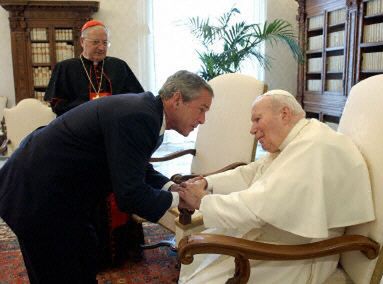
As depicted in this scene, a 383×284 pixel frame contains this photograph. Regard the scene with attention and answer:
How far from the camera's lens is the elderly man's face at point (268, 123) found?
1.59 metres

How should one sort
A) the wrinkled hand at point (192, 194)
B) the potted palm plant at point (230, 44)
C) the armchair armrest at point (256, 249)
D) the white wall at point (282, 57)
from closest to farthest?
the armchair armrest at point (256, 249) < the wrinkled hand at point (192, 194) < the potted palm plant at point (230, 44) < the white wall at point (282, 57)

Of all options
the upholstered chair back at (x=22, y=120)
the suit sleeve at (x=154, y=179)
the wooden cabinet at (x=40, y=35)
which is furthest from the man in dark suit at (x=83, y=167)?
the wooden cabinet at (x=40, y=35)

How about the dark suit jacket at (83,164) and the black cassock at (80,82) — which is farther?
the black cassock at (80,82)

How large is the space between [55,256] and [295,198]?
0.94 metres

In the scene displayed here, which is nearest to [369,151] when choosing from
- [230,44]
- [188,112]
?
[188,112]

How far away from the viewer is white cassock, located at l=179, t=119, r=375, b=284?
4.61 ft

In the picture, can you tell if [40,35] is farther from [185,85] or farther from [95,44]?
[185,85]

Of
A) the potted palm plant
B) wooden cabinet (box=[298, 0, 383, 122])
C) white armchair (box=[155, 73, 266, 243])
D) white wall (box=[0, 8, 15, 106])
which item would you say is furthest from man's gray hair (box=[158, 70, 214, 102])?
white wall (box=[0, 8, 15, 106])

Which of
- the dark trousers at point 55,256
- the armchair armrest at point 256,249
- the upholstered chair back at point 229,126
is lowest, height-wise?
the dark trousers at point 55,256

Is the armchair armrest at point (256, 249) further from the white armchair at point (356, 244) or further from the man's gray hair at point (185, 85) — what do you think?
the man's gray hair at point (185, 85)

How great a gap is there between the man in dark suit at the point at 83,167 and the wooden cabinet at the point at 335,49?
3847 millimetres

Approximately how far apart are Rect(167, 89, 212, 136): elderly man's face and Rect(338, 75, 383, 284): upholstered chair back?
1.93 ft

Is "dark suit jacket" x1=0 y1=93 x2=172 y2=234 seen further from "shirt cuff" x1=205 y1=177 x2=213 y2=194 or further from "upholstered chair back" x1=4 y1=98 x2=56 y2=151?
"upholstered chair back" x1=4 y1=98 x2=56 y2=151

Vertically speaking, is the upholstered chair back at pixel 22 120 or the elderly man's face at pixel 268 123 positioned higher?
the elderly man's face at pixel 268 123
